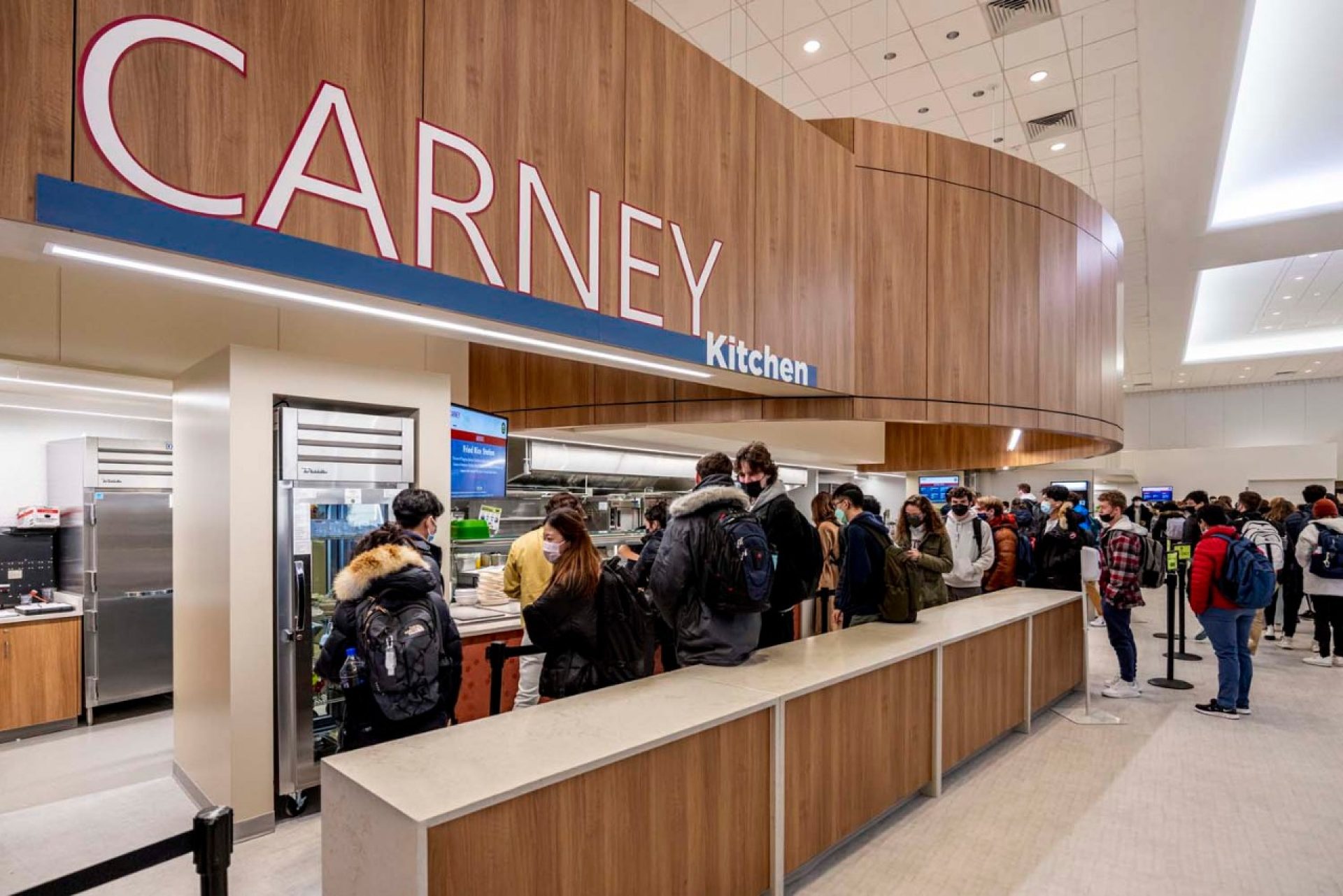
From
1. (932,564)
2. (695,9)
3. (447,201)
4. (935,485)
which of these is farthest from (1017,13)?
(935,485)

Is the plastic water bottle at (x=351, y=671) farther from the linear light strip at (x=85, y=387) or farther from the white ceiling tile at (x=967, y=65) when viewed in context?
the white ceiling tile at (x=967, y=65)

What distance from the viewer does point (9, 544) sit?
5.53m

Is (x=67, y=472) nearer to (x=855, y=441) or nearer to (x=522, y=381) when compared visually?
(x=522, y=381)

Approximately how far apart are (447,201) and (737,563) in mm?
1792

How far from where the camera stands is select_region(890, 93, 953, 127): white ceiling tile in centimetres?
753

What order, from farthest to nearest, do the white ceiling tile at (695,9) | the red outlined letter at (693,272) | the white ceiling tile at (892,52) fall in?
the white ceiling tile at (892,52) → the white ceiling tile at (695,9) → the red outlined letter at (693,272)

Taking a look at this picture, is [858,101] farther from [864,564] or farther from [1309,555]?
[1309,555]

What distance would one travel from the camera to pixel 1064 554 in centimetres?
625

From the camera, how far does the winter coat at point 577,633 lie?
3043 millimetres

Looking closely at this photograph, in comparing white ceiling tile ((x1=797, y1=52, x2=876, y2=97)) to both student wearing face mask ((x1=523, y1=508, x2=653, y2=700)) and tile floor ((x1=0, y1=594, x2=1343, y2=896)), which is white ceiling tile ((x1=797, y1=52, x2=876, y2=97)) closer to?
student wearing face mask ((x1=523, y1=508, x2=653, y2=700))

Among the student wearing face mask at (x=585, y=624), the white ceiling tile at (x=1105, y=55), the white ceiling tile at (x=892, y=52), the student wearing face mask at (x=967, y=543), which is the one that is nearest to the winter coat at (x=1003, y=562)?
the student wearing face mask at (x=967, y=543)

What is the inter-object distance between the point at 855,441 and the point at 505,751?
700 centimetres

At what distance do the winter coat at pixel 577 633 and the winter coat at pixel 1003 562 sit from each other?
5096 millimetres

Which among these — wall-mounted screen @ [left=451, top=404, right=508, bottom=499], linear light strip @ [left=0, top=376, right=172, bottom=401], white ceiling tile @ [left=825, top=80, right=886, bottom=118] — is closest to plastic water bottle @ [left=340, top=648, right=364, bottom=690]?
wall-mounted screen @ [left=451, top=404, right=508, bottom=499]
